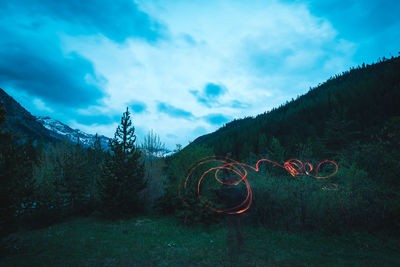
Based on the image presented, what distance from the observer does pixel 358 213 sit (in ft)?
33.3

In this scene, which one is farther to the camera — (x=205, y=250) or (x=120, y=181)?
(x=120, y=181)

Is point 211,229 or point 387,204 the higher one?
point 387,204

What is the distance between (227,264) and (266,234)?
15.5ft

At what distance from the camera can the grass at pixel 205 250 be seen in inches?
281

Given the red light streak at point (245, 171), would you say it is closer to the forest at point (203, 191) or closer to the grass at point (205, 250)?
the forest at point (203, 191)

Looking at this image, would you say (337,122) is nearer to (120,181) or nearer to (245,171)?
(245,171)

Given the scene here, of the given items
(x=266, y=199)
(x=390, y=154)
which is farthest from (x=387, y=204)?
(x=266, y=199)

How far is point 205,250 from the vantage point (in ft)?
27.8

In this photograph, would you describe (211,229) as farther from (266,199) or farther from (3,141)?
(3,141)

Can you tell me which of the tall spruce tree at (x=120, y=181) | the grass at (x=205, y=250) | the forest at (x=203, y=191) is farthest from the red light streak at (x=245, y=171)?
the tall spruce tree at (x=120, y=181)

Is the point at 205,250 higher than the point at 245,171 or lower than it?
lower

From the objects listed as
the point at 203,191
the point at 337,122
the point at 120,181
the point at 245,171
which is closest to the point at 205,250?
the point at 245,171

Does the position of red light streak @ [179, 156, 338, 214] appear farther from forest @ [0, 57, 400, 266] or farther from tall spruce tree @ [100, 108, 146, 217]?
tall spruce tree @ [100, 108, 146, 217]

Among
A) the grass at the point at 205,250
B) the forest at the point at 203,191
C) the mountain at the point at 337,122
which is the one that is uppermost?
the mountain at the point at 337,122
